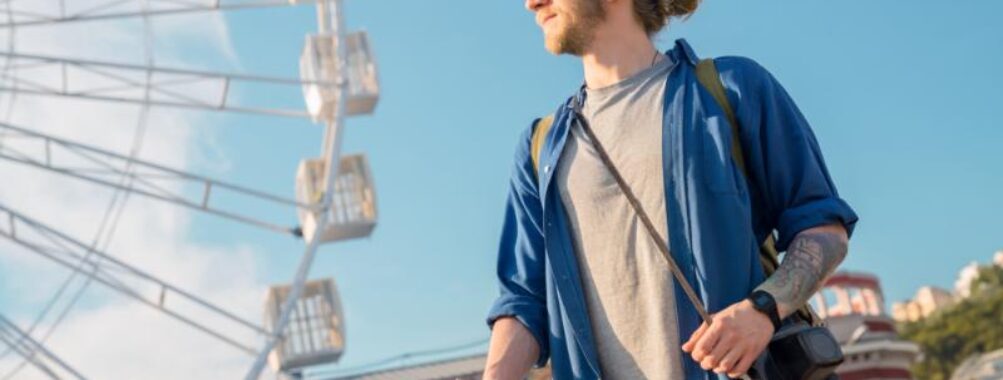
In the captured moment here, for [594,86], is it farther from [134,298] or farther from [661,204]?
[134,298]

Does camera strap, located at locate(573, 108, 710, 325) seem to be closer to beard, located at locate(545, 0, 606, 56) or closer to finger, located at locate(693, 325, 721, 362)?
finger, located at locate(693, 325, 721, 362)

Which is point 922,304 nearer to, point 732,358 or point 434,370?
point 434,370

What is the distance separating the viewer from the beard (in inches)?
142

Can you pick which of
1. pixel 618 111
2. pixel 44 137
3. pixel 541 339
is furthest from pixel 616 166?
pixel 44 137

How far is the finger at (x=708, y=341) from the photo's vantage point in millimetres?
3053

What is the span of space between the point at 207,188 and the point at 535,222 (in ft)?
57.2

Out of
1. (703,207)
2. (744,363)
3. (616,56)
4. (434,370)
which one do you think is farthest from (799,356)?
(434,370)

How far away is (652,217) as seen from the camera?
337 cm

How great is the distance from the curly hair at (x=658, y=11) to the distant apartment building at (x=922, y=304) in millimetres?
103221

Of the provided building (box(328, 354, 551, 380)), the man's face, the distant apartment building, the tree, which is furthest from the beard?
the distant apartment building

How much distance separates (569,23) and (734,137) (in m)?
0.45

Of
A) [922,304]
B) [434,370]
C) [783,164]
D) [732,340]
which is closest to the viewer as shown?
[732,340]

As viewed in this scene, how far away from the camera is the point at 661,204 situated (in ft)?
11.0

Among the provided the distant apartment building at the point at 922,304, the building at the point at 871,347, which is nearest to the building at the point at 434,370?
the building at the point at 871,347
